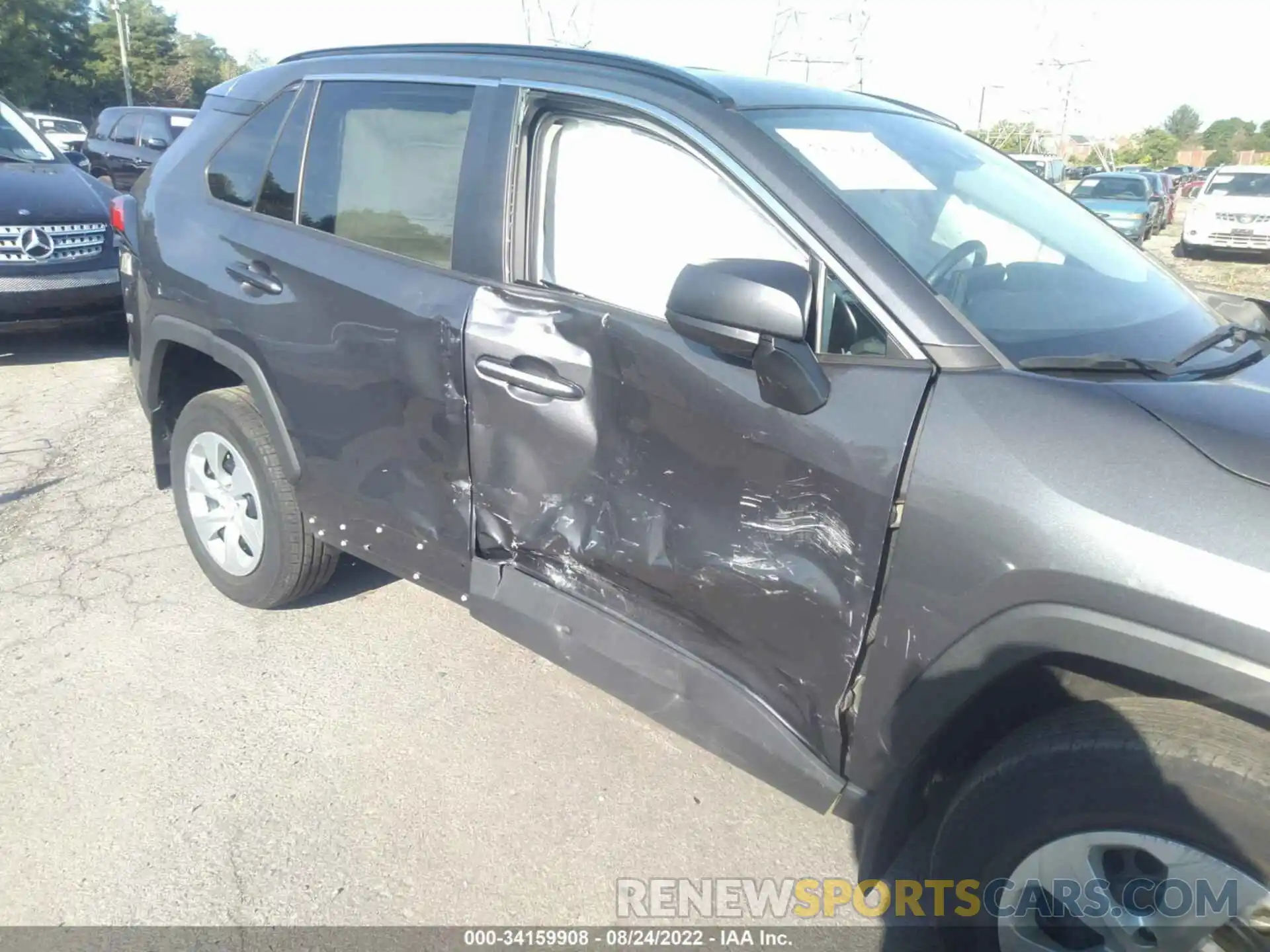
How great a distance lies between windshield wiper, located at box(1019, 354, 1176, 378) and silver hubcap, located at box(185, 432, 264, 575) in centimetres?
252

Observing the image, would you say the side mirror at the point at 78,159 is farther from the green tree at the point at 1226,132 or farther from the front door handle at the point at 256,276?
the green tree at the point at 1226,132

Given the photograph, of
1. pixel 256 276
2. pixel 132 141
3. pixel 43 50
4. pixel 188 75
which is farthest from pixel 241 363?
pixel 188 75

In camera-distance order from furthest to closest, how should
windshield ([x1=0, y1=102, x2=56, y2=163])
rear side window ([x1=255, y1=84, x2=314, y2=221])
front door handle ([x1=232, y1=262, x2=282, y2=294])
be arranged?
windshield ([x1=0, y1=102, x2=56, y2=163]) < rear side window ([x1=255, y1=84, x2=314, y2=221]) < front door handle ([x1=232, y1=262, x2=282, y2=294])

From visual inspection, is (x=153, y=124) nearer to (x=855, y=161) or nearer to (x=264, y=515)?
(x=264, y=515)

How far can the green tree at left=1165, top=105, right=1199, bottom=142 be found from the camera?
101 metres

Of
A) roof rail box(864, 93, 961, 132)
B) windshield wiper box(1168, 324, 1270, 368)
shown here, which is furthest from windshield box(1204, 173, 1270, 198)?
windshield wiper box(1168, 324, 1270, 368)

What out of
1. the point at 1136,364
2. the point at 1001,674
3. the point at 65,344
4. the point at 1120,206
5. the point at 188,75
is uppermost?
the point at 188,75

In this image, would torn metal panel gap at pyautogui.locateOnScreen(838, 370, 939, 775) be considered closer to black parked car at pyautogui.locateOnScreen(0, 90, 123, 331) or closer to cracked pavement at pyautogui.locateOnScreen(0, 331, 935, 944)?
cracked pavement at pyautogui.locateOnScreen(0, 331, 935, 944)

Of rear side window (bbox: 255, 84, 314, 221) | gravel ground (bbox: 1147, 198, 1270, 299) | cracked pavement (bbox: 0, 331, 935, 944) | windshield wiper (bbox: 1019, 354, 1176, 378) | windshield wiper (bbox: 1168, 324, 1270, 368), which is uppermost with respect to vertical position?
rear side window (bbox: 255, 84, 314, 221)

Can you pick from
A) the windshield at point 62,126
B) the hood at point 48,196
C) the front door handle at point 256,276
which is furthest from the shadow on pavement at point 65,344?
the windshield at point 62,126

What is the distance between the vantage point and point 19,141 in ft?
24.0

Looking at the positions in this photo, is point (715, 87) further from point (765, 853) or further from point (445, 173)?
point (765, 853)

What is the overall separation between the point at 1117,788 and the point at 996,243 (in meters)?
1.37

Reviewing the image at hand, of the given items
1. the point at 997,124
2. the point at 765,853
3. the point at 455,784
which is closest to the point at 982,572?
the point at 765,853
